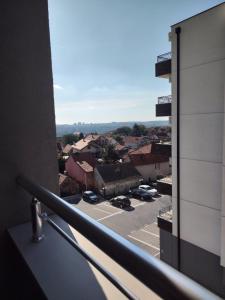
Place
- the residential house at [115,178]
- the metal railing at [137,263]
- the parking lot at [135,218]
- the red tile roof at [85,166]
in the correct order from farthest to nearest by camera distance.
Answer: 1. the red tile roof at [85,166]
2. the residential house at [115,178]
3. the parking lot at [135,218]
4. the metal railing at [137,263]

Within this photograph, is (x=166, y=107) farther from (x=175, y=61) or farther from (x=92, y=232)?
(x=92, y=232)

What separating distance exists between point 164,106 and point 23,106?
5028 millimetres

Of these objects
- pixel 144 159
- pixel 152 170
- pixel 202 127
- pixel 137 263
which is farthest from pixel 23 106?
pixel 152 170

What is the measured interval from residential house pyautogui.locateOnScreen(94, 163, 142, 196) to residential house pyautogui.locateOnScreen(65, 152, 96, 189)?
519mm

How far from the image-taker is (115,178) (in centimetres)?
1505

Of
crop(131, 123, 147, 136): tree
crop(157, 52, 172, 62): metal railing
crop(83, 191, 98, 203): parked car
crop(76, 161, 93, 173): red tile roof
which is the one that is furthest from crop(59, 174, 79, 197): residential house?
crop(131, 123, 147, 136): tree

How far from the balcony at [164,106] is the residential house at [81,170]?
10.3m

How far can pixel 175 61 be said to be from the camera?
492 cm

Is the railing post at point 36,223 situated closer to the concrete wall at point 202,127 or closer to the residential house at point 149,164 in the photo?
the concrete wall at point 202,127

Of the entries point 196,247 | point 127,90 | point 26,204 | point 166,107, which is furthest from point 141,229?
point 127,90

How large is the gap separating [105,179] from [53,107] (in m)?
13.7

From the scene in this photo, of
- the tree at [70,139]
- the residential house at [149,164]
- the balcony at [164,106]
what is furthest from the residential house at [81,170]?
the tree at [70,139]

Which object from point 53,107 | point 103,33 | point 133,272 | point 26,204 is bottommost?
point 26,204

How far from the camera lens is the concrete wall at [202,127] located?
417 centimetres
